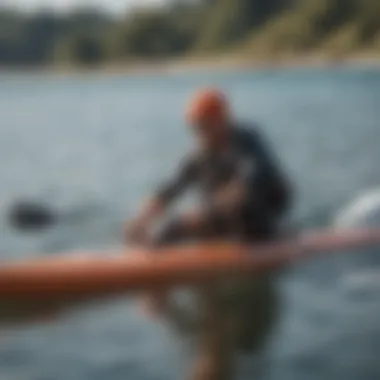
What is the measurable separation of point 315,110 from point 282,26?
138 inches

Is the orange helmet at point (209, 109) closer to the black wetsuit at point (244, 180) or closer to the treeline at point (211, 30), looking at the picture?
the black wetsuit at point (244, 180)


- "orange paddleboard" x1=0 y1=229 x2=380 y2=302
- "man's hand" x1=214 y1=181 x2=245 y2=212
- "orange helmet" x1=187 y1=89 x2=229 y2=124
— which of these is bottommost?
"orange paddleboard" x1=0 y1=229 x2=380 y2=302

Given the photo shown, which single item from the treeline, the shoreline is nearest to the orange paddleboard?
the treeline

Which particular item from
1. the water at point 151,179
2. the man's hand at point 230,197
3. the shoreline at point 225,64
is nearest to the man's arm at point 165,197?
the man's hand at point 230,197

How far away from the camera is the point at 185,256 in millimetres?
4516

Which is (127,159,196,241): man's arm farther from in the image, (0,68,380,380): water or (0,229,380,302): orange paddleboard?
(0,68,380,380): water

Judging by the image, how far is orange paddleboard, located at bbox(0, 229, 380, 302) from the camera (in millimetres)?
4465

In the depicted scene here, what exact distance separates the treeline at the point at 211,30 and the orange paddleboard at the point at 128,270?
292 cm

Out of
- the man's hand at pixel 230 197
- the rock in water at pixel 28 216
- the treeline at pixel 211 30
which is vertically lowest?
the man's hand at pixel 230 197

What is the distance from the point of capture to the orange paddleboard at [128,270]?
4465 millimetres

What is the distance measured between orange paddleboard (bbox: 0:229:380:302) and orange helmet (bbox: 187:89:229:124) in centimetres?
47

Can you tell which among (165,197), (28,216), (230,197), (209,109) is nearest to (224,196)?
(230,197)

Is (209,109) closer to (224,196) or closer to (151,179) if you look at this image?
(224,196)

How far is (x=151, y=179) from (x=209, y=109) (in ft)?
13.4
